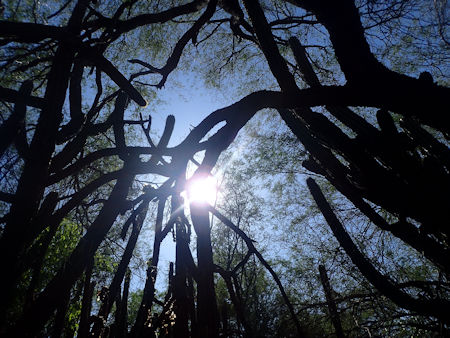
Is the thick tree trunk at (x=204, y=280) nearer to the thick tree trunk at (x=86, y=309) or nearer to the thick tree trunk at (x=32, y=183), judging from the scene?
the thick tree trunk at (x=32, y=183)

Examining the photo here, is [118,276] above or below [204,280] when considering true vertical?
above

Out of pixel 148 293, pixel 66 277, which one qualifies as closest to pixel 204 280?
pixel 148 293

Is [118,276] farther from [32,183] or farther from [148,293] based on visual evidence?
[32,183]

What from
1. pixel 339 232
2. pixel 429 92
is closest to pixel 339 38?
pixel 429 92

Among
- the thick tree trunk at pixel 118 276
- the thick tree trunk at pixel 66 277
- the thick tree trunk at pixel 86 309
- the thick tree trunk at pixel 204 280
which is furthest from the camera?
the thick tree trunk at pixel 86 309

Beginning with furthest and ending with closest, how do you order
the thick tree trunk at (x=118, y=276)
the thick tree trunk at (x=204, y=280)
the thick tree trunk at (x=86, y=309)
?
1. the thick tree trunk at (x=86, y=309)
2. the thick tree trunk at (x=118, y=276)
3. the thick tree trunk at (x=204, y=280)

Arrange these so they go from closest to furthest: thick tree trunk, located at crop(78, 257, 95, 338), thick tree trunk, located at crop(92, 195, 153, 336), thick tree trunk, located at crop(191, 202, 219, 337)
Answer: thick tree trunk, located at crop(191, 202, 219, 337) < thick tree trunk, located at crop(92, 195, 153, 336) < thick tree trunk, located at crop(78, 257, 95, 338)

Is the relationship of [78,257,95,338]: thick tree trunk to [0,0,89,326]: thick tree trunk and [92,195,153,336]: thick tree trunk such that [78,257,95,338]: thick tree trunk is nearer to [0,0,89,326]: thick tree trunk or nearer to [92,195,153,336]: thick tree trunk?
[92,195,153,336]: thick tree trunk

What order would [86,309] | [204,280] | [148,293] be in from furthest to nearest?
[86,309]
[148,293]
[204,280]

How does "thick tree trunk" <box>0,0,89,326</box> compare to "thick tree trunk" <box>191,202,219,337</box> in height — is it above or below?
above

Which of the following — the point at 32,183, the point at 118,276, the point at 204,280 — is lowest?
the point at 204,280

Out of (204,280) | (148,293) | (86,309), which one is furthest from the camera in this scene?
(86,309)

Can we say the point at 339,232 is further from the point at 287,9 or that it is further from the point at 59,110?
the point at 287,9

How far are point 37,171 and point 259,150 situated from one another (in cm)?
787
